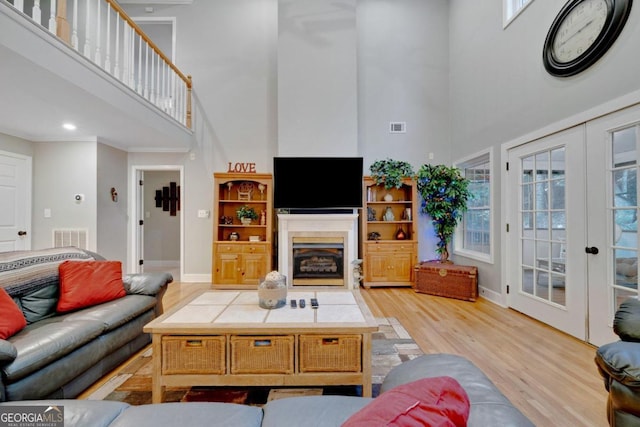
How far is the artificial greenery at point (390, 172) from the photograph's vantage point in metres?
4.80

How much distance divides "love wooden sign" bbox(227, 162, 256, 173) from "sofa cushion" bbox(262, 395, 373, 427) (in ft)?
14.4

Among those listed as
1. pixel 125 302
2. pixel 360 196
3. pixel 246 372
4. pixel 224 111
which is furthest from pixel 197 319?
pixel 224 111

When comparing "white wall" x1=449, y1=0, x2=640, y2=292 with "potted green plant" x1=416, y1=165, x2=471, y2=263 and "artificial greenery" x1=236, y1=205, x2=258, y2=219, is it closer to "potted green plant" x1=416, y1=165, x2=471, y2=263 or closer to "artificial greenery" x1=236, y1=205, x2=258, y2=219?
"potted green plant" x1=416, y1=165, x2=471, y2=263

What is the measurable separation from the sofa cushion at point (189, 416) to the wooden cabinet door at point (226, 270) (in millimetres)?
3680

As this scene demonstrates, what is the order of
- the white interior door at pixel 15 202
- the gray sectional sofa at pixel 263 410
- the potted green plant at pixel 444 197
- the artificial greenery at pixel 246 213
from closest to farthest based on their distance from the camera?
1. the gray sectional sofa at pixel 263 410
2. the white interior door at pixel 15 202
3. the potted green plant at pixel 444 197
4. the artificial greenery at pixel 246 213

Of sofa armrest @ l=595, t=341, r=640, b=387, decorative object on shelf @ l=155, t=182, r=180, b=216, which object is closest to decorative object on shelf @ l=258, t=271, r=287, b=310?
sofa armrest @ l=595, t=341, r=640, b=387

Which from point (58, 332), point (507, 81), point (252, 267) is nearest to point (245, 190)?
point (252, 267)

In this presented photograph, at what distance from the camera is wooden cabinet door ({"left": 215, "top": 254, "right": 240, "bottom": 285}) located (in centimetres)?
473

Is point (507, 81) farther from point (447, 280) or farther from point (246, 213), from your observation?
point (246, 213)

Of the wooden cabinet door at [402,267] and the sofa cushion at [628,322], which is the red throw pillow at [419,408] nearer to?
the sofa cushion at [628,322]

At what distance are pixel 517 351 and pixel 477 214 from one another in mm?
2516

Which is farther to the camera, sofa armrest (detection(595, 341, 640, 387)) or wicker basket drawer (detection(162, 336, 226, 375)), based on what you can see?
wicker basket drawer (detection(162, 336, 226, 375))

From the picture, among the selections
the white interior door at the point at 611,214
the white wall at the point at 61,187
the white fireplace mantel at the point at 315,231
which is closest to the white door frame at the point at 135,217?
the white wall at the point at 61,187

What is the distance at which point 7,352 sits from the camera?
1.49 m
